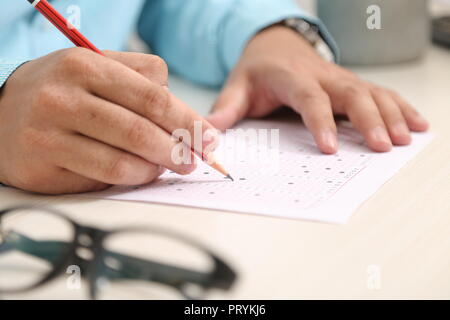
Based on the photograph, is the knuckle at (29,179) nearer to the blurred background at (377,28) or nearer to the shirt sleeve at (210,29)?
the shirt sleeve at (210,29)

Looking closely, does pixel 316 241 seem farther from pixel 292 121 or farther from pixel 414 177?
pixel 292 121

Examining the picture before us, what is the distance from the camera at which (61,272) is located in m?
0.39

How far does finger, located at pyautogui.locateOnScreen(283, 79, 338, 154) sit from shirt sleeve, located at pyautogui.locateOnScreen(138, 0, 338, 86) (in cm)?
17

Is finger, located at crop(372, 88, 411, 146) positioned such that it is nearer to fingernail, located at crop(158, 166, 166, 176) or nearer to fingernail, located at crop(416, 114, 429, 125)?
fingernail, located at crop(416, 114, 429, 125)

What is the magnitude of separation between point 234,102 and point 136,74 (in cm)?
22

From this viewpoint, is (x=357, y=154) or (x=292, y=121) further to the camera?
(x=292, y=121)

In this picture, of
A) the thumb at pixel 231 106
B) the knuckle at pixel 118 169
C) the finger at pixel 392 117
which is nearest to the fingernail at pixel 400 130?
the finger at pixel 392 117

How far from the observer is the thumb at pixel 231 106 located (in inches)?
25.9

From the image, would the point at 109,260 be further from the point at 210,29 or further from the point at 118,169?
the point at 210,29

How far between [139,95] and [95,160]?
6 centimetres

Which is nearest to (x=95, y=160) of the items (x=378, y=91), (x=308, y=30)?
(x=378, y=91)

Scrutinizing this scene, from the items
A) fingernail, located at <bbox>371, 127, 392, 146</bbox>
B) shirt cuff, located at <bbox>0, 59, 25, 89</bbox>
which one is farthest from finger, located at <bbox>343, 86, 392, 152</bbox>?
shirt cuff, located at <bbox>0, 59, 25, 89</bbox>

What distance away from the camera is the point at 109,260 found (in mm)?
398
